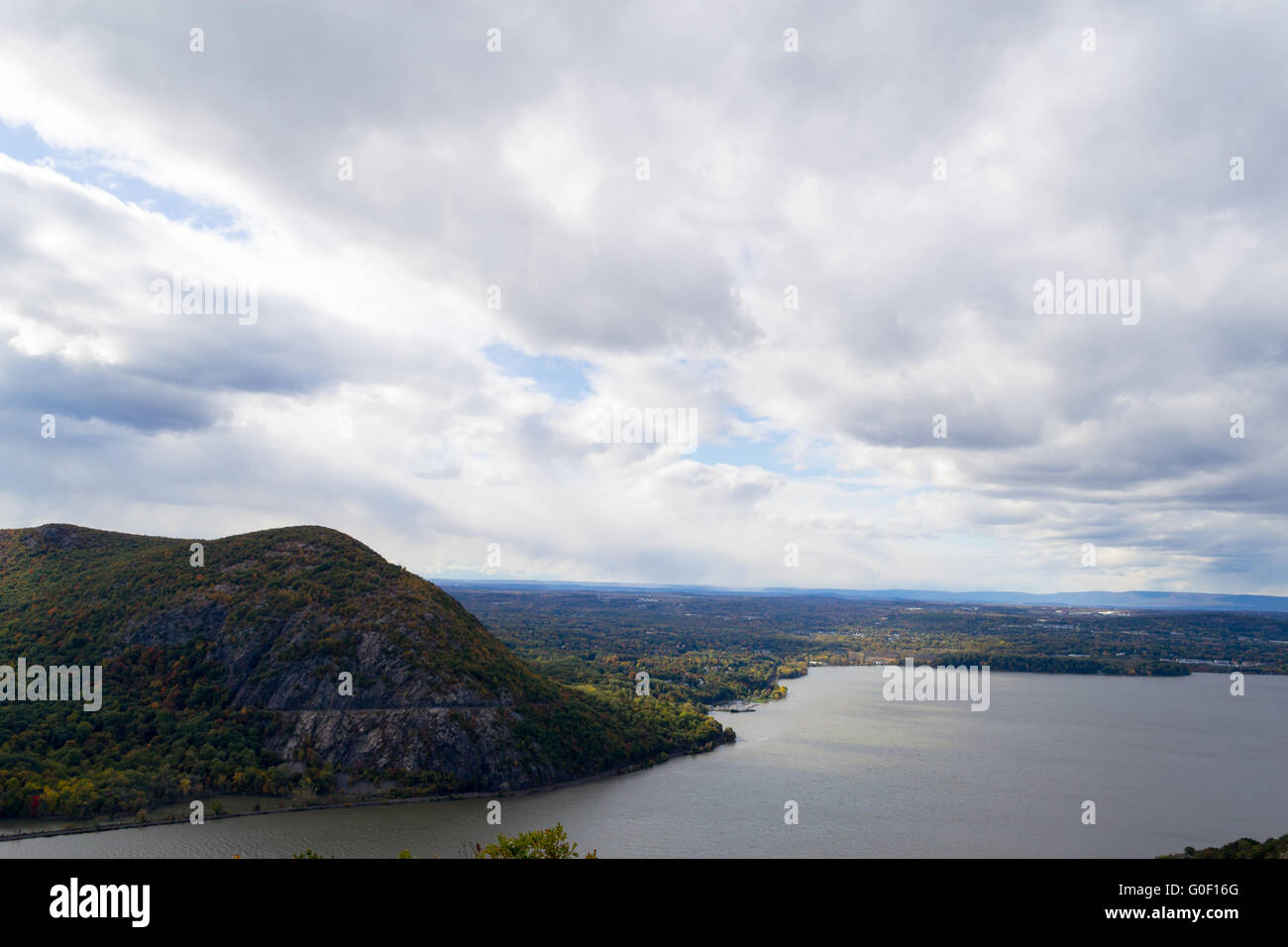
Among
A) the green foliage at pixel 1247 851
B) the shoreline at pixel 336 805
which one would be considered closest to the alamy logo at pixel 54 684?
the shoreline at pixel 336 805

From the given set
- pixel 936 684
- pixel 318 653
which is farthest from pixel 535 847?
pixel 936 684

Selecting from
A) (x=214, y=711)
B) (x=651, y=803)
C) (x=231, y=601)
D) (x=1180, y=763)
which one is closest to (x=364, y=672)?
(x=214, y=711)

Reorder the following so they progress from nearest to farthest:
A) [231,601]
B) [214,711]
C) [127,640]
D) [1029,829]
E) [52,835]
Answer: [52,835]
[1029,829]
[214,711]
[127,640]
[231,601]

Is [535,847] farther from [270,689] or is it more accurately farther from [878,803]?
[270,689]

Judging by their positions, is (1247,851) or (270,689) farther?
(270,689)

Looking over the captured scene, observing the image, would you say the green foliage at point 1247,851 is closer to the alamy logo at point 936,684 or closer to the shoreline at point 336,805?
the shoreline at point 336,805

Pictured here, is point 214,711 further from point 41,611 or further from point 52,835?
point 41,611
